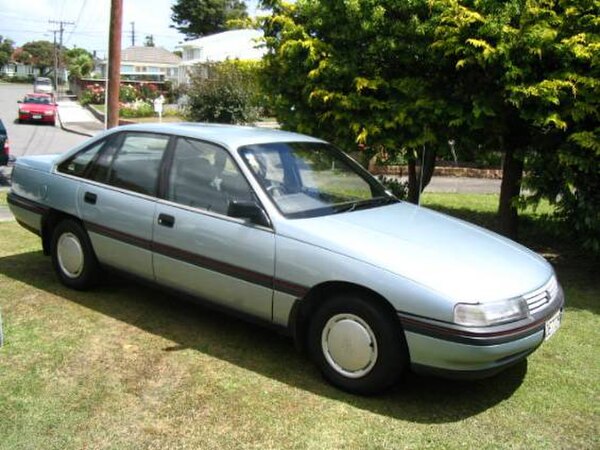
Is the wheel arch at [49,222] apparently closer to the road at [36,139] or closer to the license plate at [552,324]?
the license plate at [552,324]

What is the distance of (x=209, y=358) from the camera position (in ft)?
14.2

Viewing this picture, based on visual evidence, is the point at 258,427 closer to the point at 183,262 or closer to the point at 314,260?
the point at 314,260

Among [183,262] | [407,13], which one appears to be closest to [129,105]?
[407,13]

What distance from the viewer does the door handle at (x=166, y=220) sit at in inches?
179

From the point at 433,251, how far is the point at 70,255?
3241 mm

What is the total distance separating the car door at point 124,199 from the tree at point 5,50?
413 feet

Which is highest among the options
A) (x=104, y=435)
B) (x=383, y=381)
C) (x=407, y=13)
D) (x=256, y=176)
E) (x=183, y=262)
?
(x=407, y=13)

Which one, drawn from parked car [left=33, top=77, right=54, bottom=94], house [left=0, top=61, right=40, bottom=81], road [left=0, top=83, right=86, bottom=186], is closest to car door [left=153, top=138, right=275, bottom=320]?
road [left=0, top=83, right=86, bottom=186]

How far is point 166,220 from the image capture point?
458 centimetres

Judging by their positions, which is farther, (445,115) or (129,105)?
(129,105)

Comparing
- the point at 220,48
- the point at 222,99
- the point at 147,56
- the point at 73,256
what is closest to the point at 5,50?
the point at 147,56

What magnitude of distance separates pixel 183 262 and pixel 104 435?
1.46 m

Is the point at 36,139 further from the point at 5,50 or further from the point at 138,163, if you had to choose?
the point at 5,50

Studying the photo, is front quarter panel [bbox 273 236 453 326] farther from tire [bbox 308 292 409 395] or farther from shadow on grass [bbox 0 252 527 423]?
shadow on grass [bbox 0 252 527 423]
